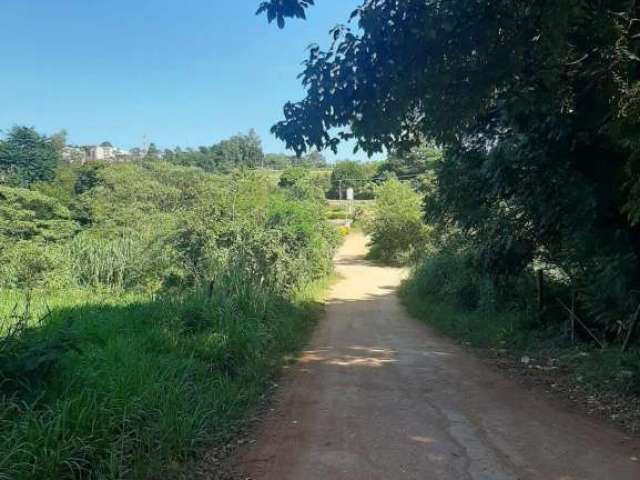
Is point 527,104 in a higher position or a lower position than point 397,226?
higher

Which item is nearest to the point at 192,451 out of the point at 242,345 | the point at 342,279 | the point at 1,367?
the point at 1,367

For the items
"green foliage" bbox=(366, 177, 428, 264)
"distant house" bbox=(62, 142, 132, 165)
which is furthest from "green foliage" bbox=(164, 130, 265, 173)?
"green foliage" bbox=(366, 177, 428, 264)

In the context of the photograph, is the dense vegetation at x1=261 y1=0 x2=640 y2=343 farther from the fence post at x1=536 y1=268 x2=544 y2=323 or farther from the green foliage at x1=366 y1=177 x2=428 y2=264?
the green foliage at x1=366 y1=177 x2=428 y2=264

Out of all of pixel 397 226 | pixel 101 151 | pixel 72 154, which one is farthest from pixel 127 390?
pixel 101 151

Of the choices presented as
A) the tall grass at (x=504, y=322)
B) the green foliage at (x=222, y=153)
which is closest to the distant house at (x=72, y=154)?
the green foliage at (x=222, y=153)

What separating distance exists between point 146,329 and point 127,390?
9.43 ft

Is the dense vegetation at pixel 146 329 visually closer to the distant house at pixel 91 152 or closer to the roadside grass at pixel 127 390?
the roadside grass at pixel 127 390

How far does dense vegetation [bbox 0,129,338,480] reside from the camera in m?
3.74

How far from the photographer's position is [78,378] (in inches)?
173

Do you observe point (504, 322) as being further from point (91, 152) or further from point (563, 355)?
point (91, 152)

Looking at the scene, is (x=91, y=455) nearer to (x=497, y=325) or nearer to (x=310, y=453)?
(x=310, y=453)

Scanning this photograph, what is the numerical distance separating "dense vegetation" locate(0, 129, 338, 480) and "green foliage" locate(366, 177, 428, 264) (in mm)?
12930

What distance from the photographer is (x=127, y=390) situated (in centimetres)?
439

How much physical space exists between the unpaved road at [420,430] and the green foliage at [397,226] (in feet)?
82.0
